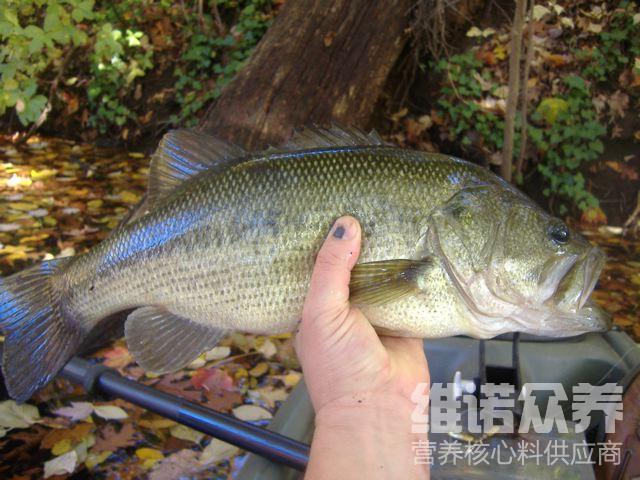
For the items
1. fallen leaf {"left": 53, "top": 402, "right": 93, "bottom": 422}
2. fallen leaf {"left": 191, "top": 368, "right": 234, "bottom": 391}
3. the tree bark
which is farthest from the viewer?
the tree bark

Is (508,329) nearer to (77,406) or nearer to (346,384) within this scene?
(346,384)

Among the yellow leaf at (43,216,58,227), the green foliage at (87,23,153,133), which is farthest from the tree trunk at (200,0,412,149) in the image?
the green foliage at (87,23,153,133)

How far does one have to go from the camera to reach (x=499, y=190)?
1.73 metres

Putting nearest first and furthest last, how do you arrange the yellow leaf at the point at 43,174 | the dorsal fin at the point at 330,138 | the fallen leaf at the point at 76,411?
the dorsal fin at the point at 330,138
the fallen leaf at the point at 76,411
the yellow leaf at the point at 43,174

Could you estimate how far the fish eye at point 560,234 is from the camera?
168 cm

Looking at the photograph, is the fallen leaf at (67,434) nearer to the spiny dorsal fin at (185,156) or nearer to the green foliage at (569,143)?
the spiny dorsal fin at (185,156)

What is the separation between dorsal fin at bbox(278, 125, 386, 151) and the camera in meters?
1.84

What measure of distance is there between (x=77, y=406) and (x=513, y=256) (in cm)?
241

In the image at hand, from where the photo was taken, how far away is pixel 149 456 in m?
2.76

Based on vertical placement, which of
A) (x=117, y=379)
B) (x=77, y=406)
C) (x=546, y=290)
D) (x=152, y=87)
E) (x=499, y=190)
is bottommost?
(x=77, y=406)

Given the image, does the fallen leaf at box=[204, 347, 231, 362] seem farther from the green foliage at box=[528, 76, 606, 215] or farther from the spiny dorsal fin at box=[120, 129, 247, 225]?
the green foliage at box=[528, 76, 606, 215]

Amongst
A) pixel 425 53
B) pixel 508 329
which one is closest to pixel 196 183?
pixel 508 329

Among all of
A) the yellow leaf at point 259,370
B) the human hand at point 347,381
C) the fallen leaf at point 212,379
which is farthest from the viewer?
the yellow leaf at point 259,370

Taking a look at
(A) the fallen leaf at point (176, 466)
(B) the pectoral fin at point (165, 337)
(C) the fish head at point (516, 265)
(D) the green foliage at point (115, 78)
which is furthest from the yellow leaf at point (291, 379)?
(D) the green foliage at point (115, 78)
